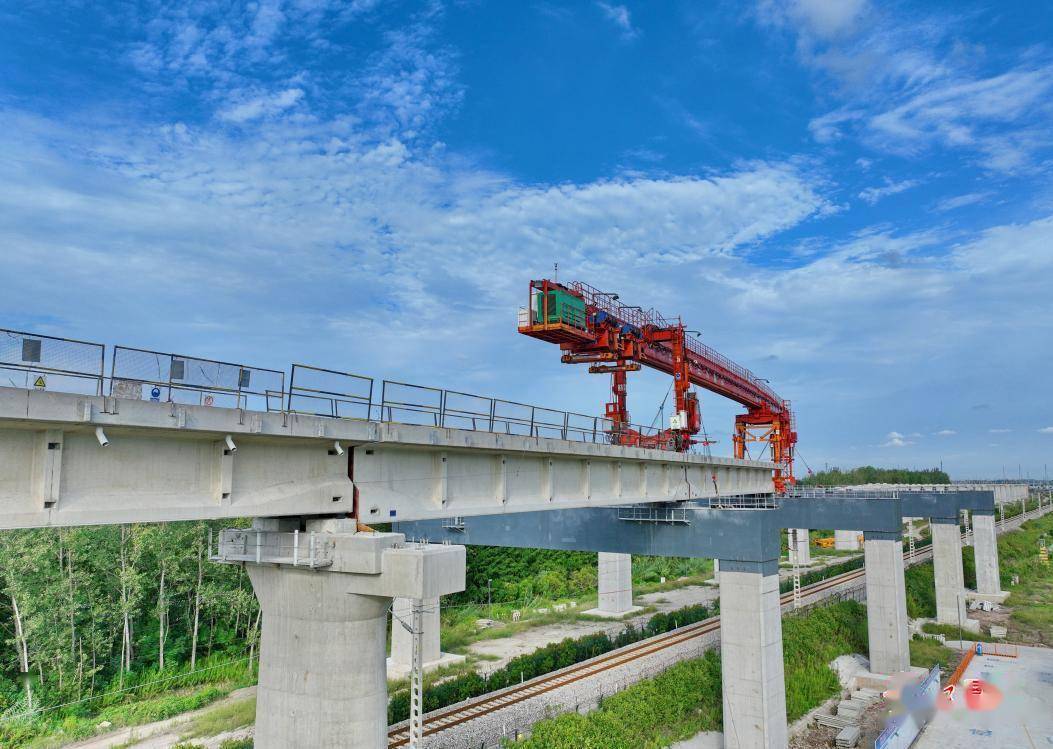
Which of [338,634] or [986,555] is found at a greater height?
[338,634]

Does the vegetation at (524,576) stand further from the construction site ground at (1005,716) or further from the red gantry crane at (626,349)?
the construction site ground at (1005,716)

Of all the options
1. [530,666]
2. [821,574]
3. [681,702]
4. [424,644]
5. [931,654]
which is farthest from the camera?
[821,574]

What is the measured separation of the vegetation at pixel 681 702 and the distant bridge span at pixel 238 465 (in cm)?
811

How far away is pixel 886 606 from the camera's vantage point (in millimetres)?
32875

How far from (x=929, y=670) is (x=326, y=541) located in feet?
109

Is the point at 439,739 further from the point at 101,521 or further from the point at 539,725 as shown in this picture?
the point at 101,521

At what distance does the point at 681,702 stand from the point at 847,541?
7017 cm

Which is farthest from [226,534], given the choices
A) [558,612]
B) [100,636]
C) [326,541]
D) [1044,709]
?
[558,612]

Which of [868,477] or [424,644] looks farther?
[868,477]

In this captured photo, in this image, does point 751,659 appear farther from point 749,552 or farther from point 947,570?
point 947,570

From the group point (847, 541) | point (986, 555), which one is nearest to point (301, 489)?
point (986, 555)

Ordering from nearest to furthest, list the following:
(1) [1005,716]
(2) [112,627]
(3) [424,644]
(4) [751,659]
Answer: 1. (4) [751,659]
2. (1) [1005,716]
3. (3) [424,644]
4. (2) [112,627]

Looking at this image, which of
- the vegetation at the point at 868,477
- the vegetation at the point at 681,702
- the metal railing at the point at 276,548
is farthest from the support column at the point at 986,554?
the vegetation at the point at 868,477

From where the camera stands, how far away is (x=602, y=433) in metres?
22.3
